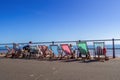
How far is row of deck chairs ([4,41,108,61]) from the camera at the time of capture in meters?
12.0

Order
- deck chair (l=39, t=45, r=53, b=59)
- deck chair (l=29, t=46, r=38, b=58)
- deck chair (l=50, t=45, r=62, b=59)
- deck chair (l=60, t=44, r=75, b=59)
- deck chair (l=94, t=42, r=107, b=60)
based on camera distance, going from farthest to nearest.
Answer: deck chair (l=29, t=46, r=38, b=58), deck chair (l=39, t=45, r=53, b=59), deck chair (l=50, t=45, r=62, b=59), deck chair (l=60, t=44, r=75, b=59), deck chair (l=94, t=42, r=107, b=60)

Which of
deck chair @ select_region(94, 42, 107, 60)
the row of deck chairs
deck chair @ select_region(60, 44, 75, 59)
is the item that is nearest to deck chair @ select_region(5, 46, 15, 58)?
the row of deck chairs

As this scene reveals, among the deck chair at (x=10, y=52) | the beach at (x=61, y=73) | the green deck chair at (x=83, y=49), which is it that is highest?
the green deck chair at (x=83, y=49)

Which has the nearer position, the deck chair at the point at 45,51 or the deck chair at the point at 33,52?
the deck chair at the point at 45,51

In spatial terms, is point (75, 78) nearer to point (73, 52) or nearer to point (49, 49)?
point (73, 52)

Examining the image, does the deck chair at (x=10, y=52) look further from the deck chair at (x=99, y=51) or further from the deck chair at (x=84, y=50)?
the deck chair at (x=99, y=51)

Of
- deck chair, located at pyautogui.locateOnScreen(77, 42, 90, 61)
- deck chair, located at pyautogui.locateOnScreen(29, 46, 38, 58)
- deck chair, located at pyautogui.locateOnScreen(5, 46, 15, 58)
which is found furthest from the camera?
deck chair, located at pyautogui.locateOnScreen(5, 46, 15, 58)

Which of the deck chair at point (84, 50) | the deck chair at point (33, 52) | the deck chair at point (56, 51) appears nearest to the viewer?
the deck chair at point (84, 50)

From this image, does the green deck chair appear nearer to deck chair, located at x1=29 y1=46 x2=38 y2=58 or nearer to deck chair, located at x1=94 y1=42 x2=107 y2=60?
deck chair, located at x1=94 y1=42 x2=107 y2=60

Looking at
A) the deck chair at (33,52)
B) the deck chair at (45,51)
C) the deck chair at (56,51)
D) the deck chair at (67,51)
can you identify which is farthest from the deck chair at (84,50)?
the deck chair at (33,52)

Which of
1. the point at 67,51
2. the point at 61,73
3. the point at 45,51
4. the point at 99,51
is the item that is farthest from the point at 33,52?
the point at 61,73

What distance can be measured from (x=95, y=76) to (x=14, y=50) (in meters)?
9.59

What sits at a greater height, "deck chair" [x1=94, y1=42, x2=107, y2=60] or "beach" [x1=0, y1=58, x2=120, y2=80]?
"deck chair" [x1=94, y1=42, x2=107, y2=60]

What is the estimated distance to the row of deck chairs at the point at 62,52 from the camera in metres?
12.0
